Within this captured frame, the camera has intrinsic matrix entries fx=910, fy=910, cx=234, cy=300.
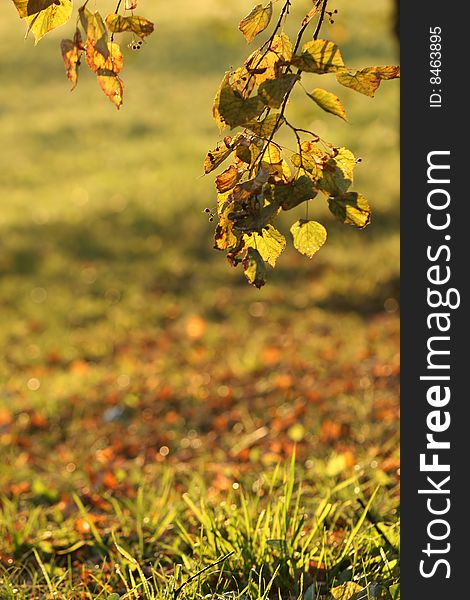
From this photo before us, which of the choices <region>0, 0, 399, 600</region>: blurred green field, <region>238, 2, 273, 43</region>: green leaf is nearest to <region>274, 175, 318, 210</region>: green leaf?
<region>238, 2, 273, 43</region>: green leaf

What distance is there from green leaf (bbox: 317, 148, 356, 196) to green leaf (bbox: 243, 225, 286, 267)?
19 centimetres

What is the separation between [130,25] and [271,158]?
1.54 feet

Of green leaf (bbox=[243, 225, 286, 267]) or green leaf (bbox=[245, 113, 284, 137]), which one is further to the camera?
green leaf (bbox=[243, 225, 286, 267])

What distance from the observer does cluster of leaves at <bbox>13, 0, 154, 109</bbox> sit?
2.14 meters

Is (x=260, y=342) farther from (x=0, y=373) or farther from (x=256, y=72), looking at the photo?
(x=256, y=72)

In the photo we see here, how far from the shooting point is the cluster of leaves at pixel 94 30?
2.14 m

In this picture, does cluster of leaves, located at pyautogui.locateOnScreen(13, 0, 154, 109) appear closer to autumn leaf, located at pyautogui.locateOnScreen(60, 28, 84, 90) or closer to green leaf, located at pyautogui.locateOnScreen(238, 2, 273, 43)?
autumn leaf, located at pyautogui.locateOnScreen(60, 28, 84, 90)

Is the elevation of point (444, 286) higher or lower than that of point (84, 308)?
lower

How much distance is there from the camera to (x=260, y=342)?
25.9 feet

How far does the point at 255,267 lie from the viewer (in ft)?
7.13

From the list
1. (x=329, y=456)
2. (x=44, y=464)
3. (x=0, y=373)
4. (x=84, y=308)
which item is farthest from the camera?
(x=84, y=308)

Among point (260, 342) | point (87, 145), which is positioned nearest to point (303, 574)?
point (260, 342)

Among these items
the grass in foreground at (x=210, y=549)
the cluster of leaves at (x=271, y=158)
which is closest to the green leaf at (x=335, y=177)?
the cluster of leaves at (x=271, y=158)

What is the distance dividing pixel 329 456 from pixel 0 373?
144 inches
